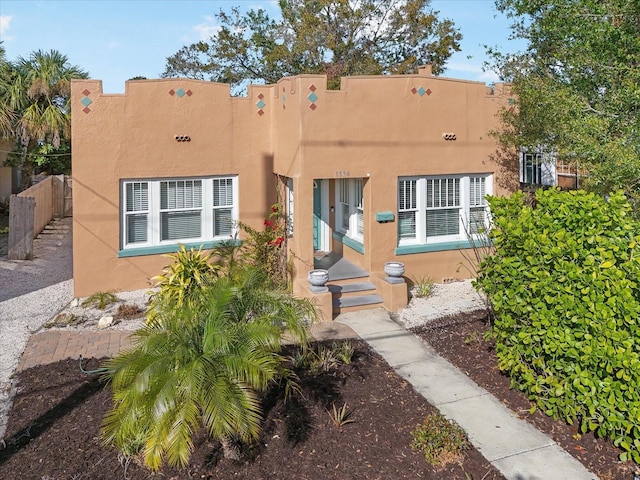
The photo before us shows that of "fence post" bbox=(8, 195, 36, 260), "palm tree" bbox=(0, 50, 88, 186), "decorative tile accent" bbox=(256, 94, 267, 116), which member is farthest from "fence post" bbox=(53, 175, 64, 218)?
"decorative tile accent" bbox=(256, 94, 267, 116)

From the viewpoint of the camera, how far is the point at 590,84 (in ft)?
30.1

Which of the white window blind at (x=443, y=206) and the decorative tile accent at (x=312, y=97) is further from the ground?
the decorative tile accent at (x=312, y=97)

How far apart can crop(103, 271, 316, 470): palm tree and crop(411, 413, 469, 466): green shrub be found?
163cm

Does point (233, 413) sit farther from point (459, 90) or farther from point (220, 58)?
point (220, 58)

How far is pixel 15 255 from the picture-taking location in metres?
15.0

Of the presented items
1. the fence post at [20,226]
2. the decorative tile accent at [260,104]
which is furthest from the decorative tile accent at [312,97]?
the fence post at [20,226]

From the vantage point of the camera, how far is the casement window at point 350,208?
12164mm

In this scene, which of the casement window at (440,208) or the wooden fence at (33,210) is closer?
the casement window at (440,208)

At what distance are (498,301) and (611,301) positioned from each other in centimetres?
159

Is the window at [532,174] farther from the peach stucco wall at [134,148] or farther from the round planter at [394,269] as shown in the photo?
the peach stucco wall at [134,148]

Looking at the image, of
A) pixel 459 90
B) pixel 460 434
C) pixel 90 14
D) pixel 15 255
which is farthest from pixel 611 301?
pixel 15 255

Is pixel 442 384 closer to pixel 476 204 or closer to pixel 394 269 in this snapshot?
pixel 394 269

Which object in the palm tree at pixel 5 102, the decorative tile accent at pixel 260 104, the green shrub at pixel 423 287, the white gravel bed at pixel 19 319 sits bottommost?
the white gravel bed at pixel 19 319

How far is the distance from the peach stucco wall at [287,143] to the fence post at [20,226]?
16.3 feet
